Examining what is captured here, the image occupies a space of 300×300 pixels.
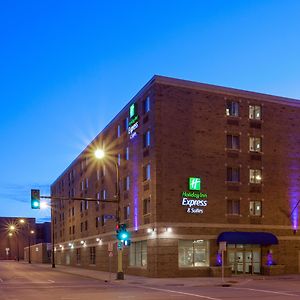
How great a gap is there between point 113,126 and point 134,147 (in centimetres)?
885

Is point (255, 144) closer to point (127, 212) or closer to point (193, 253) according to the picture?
point (193, 253)

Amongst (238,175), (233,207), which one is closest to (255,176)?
(238,175)

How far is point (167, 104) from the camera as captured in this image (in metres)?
→ 42.8

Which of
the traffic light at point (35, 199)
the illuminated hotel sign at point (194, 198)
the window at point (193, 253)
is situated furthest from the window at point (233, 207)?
the traffic light at point (35, 199)

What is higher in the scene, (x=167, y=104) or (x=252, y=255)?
(x=167, y=104)

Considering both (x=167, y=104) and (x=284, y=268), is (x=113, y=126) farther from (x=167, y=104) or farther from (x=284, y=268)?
(x=284, y=268)

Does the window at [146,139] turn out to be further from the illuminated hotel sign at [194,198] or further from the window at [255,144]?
the window at [255,144]

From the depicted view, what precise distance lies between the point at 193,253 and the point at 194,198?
174 inches

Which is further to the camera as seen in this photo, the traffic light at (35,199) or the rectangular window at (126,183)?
the rectangular window at (126,183)

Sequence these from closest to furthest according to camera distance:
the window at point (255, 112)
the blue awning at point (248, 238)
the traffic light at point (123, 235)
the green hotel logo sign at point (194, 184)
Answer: the traffic light at point (123, 235), the blue awning at point (248, 238), the green hotel logo sign at point (194, 184), the window at point (255, 112)

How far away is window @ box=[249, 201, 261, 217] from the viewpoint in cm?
4531

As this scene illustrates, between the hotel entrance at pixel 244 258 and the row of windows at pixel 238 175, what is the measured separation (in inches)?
218

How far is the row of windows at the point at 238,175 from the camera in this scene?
44906 mm

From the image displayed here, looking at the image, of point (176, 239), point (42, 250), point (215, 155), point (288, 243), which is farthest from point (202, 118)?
point (42, 250)
